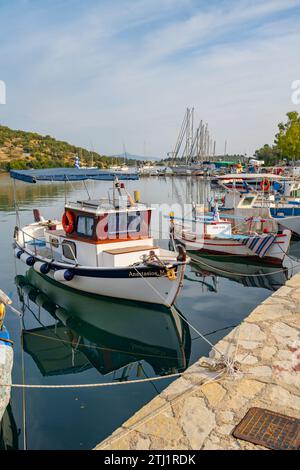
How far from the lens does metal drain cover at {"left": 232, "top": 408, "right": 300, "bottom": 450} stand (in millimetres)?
4531

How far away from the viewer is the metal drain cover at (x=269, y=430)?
14.9ft

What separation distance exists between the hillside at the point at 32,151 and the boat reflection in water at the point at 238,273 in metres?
67.7

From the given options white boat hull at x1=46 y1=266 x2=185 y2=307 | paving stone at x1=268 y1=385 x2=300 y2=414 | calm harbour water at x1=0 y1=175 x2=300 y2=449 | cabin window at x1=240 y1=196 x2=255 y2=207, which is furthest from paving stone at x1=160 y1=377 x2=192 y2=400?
cabin window at x1=240 y1=196 x2=255 y2=207

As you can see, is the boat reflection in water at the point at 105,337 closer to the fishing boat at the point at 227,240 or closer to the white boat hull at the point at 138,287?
the white boat hull at the point at 138,287

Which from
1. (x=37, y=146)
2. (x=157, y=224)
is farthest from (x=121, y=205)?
(x=37, y=146)

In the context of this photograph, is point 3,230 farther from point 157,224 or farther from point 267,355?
point 267,355

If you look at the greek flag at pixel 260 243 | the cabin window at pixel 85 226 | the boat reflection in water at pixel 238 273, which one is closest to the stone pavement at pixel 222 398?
the cabin window at pixel 85 226

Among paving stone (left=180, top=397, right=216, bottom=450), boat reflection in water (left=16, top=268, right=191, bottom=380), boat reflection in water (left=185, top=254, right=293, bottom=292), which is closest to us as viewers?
paving stone (left=180, top=397, right=216, bottom=450)

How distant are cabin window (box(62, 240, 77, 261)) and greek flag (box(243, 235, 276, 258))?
7904 millimetres

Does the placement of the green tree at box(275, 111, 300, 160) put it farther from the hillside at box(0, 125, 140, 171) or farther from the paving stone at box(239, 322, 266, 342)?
the paving stone at box(239, 322, 266, 342)

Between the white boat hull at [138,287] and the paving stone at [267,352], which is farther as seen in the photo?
the white boat hull at [138,287]

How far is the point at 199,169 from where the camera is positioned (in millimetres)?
86688

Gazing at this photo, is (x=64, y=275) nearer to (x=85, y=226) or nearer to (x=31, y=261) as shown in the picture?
(x=85, y=226)

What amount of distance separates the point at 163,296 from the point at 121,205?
3253mm
